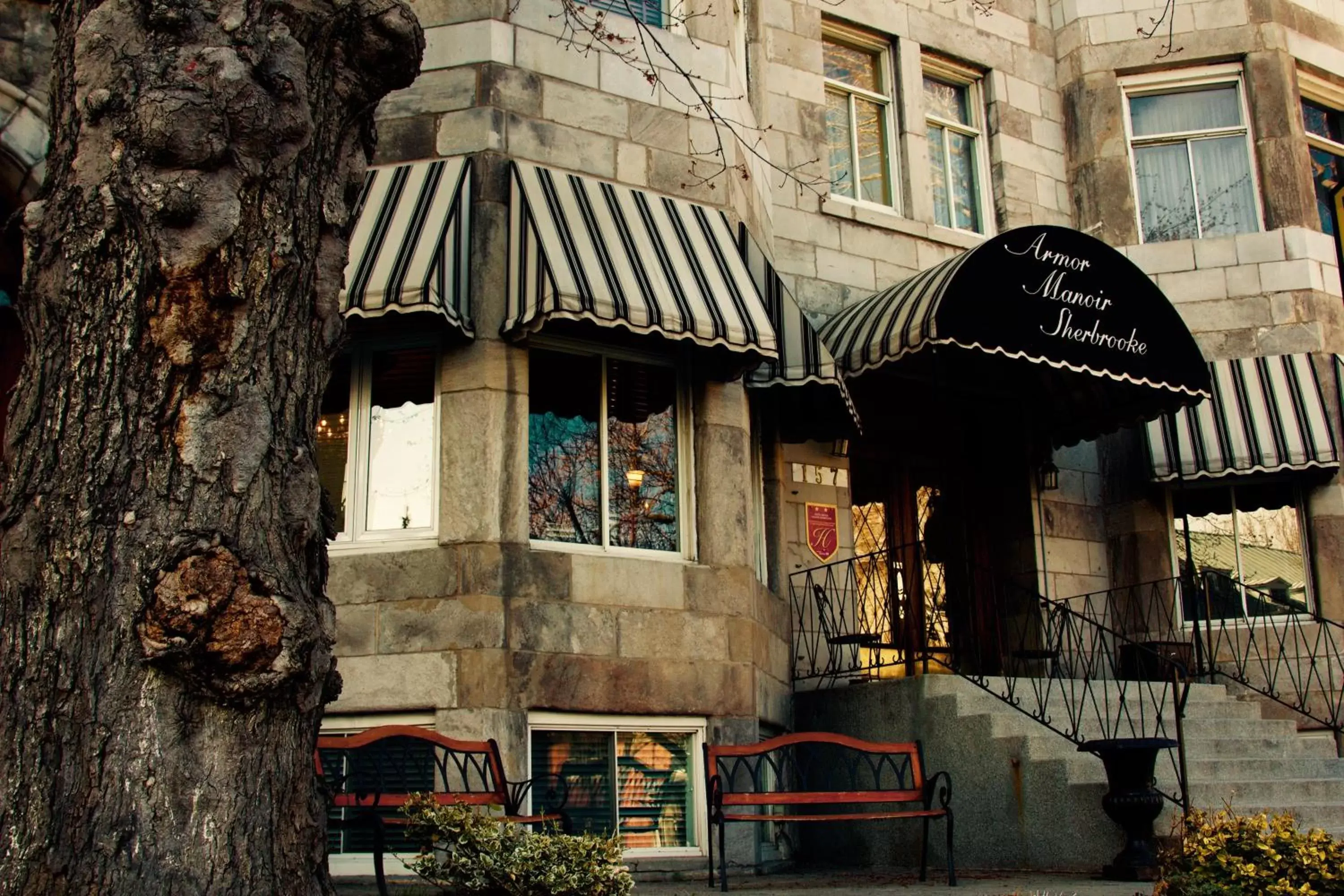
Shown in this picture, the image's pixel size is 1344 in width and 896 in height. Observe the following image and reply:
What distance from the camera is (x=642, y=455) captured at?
10.5 m

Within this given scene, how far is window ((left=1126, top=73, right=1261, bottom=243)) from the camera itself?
1527 cm

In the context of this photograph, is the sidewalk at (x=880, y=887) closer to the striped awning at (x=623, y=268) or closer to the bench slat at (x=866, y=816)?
the bench slat at (x=866, y=816)

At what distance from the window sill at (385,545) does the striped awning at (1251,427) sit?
290 inches

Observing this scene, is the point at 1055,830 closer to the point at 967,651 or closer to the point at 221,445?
the point at 967,651

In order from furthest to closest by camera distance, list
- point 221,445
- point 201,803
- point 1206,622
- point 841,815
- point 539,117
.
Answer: point 1206,622 < point 539,117 < point 841,815 < point 221,445 < point 201,803

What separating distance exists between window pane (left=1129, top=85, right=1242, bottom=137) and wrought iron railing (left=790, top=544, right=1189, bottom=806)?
536cm

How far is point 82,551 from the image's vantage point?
4.15 meters

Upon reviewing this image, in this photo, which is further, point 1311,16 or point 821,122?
point 1311,16

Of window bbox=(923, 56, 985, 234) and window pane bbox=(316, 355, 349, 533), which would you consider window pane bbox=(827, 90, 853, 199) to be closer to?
window bbox=(923, 56, 985, 234)

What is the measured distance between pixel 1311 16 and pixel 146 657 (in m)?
15.4

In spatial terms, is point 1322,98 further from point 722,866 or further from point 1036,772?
point 722,866

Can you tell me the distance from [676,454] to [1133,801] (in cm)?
393

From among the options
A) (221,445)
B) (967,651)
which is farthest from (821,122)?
(221,445)

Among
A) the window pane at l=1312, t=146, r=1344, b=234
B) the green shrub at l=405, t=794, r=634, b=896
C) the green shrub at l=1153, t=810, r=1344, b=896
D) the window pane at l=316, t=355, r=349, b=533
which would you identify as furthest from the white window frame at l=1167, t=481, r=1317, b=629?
the green shrub at l=405, t=794, r=634, b=896
